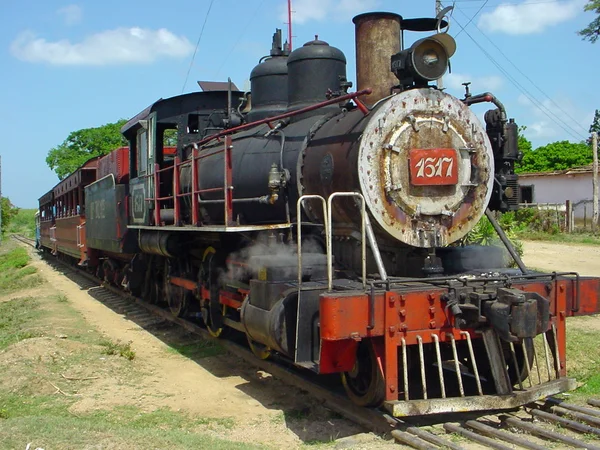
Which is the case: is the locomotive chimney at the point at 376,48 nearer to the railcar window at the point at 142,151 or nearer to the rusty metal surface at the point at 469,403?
the rusty metal surface at the point at 469,403

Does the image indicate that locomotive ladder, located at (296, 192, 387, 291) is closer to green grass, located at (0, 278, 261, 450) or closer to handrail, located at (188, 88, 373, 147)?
handrail, located at (188, 88, 373, 147)

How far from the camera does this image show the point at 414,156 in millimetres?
5602

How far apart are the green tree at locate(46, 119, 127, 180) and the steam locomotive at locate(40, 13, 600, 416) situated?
176 ft

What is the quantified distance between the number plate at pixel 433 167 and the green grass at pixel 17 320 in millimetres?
5604

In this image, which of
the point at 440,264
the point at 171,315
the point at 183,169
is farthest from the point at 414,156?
the point at 171,315

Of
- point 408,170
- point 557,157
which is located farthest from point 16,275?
point 557,157

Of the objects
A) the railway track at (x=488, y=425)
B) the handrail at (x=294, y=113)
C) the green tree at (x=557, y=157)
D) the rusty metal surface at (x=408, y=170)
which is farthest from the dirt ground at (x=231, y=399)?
the green tree at (x=557, y=157)

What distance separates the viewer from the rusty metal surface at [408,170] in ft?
18.0

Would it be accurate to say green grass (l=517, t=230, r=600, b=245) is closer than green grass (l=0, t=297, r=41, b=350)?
No

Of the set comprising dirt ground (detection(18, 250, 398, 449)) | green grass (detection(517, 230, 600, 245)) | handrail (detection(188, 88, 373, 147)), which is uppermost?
handrail (detection(188, 88, 373, 147))

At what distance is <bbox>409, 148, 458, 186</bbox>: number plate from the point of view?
5.61m

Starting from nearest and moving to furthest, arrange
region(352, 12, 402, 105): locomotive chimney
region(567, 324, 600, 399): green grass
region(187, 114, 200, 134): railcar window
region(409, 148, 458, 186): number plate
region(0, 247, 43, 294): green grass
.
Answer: region(409, 148, 458, 186): number plate < region(567, 324, 600, 399): green grass < region(352, 12, 402, 105): locomotive chimney < region(187, 114, 200, 134): railcar window < region(0, 247, 43, 294): green grass

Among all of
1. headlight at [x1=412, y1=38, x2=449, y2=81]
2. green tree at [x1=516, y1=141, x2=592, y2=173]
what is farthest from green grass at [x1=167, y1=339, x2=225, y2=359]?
green tree at [x1=516, y1=141, x2=592, y2=173]

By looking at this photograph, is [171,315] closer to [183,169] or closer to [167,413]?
[183,169]
